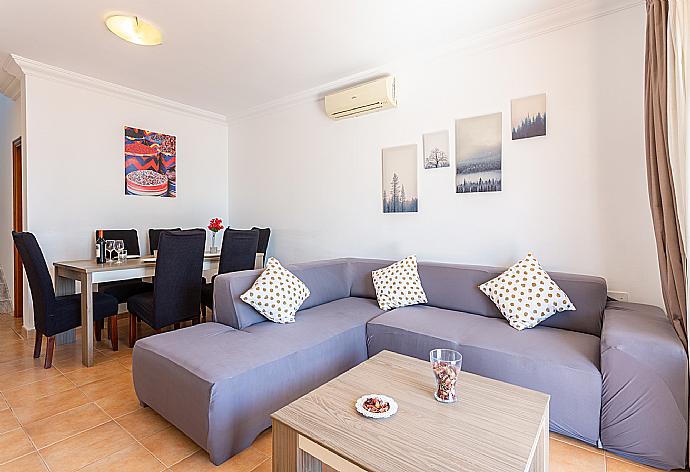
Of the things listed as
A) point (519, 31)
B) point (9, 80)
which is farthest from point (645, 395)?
point (9, 80)

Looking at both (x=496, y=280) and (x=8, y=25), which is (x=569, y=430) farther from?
(x=8, y=25)

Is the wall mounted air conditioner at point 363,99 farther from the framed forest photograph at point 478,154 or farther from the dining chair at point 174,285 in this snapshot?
the dining chair at point 174,285

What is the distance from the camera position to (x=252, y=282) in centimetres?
241

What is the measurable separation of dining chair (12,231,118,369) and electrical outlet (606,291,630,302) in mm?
3831

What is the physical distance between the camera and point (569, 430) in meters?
1.71

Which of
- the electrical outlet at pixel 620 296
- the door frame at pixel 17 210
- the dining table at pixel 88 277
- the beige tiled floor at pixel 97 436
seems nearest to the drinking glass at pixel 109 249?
the dining table at pixel 88 277

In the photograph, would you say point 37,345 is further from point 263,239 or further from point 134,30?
point 134,30

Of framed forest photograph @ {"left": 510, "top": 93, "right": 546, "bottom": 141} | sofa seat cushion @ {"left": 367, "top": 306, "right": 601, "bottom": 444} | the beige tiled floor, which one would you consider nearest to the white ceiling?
framed forest photograph @ {"left": 510, "top": 93, "right": 546, "bottom": 141}

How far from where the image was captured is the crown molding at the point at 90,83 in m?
3.21

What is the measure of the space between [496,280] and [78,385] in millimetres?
2948

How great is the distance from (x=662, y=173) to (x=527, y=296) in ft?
3.09

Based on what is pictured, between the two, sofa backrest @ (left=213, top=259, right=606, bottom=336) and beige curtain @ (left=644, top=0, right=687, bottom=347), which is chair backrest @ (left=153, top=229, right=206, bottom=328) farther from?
beige curtain @ (left=644, top=0, right=687, bottom=347)

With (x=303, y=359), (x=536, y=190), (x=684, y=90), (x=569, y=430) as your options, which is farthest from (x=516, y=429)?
(x=536, y=190)

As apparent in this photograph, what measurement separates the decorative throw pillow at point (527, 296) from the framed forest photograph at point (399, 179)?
1165mm
